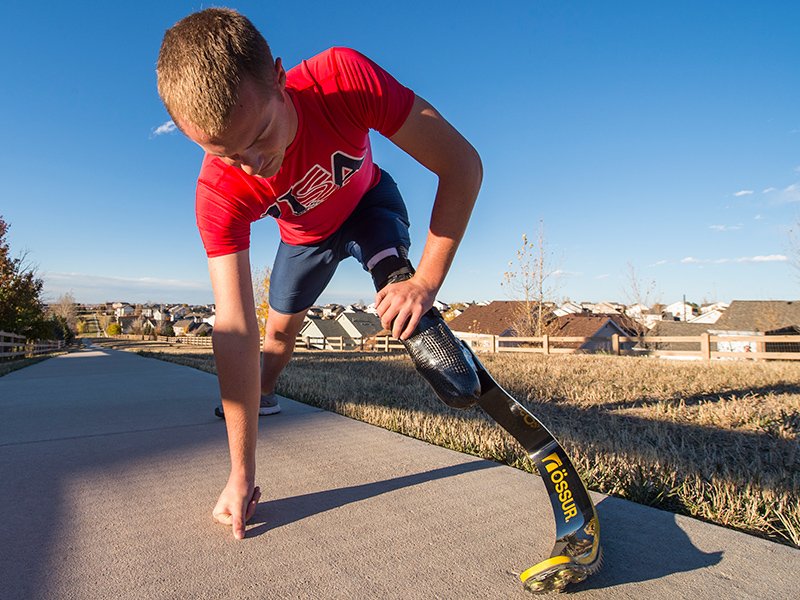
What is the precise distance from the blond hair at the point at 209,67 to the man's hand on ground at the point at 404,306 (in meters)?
0.62

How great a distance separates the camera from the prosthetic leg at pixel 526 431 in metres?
1.06

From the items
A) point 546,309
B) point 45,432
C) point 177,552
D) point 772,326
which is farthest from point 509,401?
point 772,326

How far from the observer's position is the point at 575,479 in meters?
1.17

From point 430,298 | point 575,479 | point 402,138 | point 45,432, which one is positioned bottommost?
point 45,432

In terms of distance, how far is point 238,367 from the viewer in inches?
60.6

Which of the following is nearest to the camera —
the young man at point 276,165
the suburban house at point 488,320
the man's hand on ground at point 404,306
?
the young man at point 276,165

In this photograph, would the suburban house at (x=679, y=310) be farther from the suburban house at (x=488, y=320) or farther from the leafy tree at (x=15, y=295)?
the leafy tree at (x=15, y=295)

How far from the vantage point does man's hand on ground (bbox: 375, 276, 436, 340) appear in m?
1.28

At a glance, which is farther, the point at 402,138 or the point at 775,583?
the point at 402,138

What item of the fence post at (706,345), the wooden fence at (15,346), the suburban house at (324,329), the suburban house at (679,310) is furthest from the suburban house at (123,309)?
the fence post at (706,345)

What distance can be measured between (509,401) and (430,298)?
1.18 feet

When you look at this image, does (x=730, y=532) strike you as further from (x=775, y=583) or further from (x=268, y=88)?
(x=268, y=88)

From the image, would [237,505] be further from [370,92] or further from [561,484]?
[370,92]

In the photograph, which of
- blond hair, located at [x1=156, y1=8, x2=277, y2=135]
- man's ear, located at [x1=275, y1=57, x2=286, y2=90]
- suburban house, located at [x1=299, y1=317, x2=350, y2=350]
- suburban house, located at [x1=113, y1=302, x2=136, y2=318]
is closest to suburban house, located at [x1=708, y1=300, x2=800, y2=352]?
man's ear, located at [x1=275, y1=57, x2=286, y2=90]
